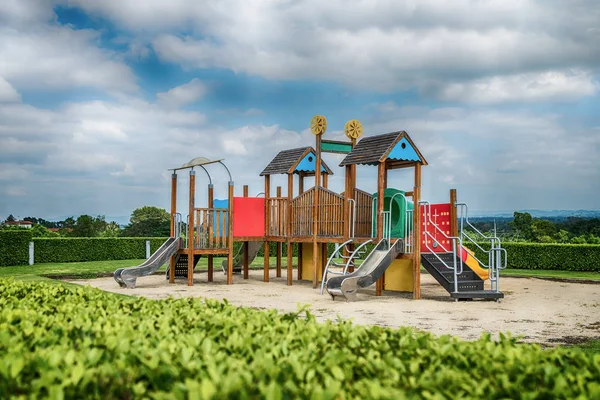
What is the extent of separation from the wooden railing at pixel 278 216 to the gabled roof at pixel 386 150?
111 inches

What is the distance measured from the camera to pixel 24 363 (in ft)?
10.7

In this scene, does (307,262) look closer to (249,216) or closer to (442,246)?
(249,216)

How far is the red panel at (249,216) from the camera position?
56.6 ft

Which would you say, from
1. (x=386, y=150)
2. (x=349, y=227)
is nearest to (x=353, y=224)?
(x=349, y=227)

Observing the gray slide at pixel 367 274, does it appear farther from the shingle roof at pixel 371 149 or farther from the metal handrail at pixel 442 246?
the shingle roof at pixel 371 149

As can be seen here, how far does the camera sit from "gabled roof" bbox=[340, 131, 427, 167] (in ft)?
46.1

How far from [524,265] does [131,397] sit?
23.0 meters

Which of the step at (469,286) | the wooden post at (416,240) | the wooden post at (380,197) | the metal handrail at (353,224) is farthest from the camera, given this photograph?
the metal handrail at (353,224)

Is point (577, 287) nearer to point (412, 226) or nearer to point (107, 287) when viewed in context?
point (412, 226)

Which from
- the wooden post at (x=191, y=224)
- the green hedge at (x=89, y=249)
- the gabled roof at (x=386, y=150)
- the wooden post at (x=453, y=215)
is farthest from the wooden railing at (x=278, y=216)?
the green hedge at (x=89, y=249)

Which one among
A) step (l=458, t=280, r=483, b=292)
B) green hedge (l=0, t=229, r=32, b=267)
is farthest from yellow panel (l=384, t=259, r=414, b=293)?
green hedge (l=0, t=229, r=32, b=267)

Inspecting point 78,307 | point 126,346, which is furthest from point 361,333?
point 78,307

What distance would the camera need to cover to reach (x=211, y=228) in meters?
16.6

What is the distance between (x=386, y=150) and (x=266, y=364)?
11193mm
